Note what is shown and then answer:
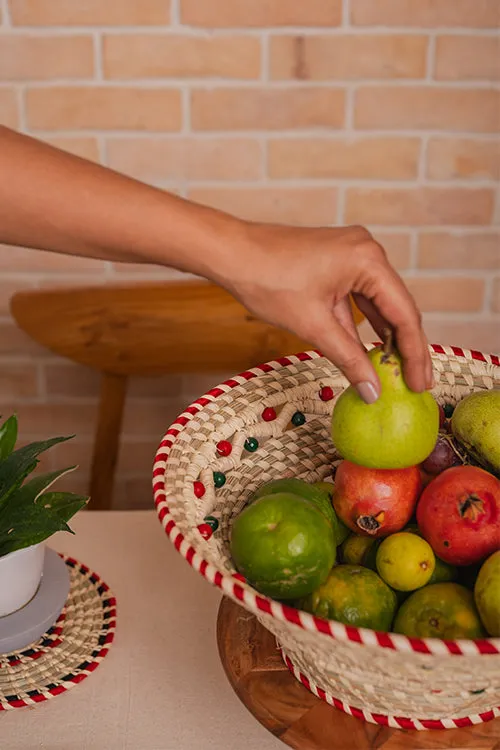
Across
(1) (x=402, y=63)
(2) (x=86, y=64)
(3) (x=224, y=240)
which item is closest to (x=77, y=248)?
(3) (x=224, y=240)

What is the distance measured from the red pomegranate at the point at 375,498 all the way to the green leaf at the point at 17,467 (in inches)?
10.2

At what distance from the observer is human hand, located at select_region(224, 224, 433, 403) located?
67 cm

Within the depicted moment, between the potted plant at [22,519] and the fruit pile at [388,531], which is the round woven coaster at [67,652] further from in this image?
the fruit pile at [388,531]

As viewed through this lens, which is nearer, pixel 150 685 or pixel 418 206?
pixel 150 685

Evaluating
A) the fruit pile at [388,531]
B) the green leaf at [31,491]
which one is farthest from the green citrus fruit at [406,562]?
the green leaf at [31,491]

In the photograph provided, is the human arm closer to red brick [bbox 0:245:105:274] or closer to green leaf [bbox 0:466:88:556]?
green leaf [bbox 0:466:88:556]

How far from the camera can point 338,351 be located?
0.68 meters

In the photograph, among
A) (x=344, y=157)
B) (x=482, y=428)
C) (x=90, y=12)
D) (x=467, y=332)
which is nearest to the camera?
(x=482, y=428)

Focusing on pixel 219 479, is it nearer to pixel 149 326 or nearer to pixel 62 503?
pixel 62 503

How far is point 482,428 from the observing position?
2.56ft

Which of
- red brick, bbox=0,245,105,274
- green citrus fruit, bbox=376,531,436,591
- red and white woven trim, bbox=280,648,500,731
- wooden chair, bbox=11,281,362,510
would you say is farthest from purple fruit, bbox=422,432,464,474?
red brick, bbox=0,245,105,274

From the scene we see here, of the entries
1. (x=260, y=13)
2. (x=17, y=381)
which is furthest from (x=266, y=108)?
(x=17, y=381)

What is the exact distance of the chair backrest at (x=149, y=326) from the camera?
1325mm

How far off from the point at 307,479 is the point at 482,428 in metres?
0.19
